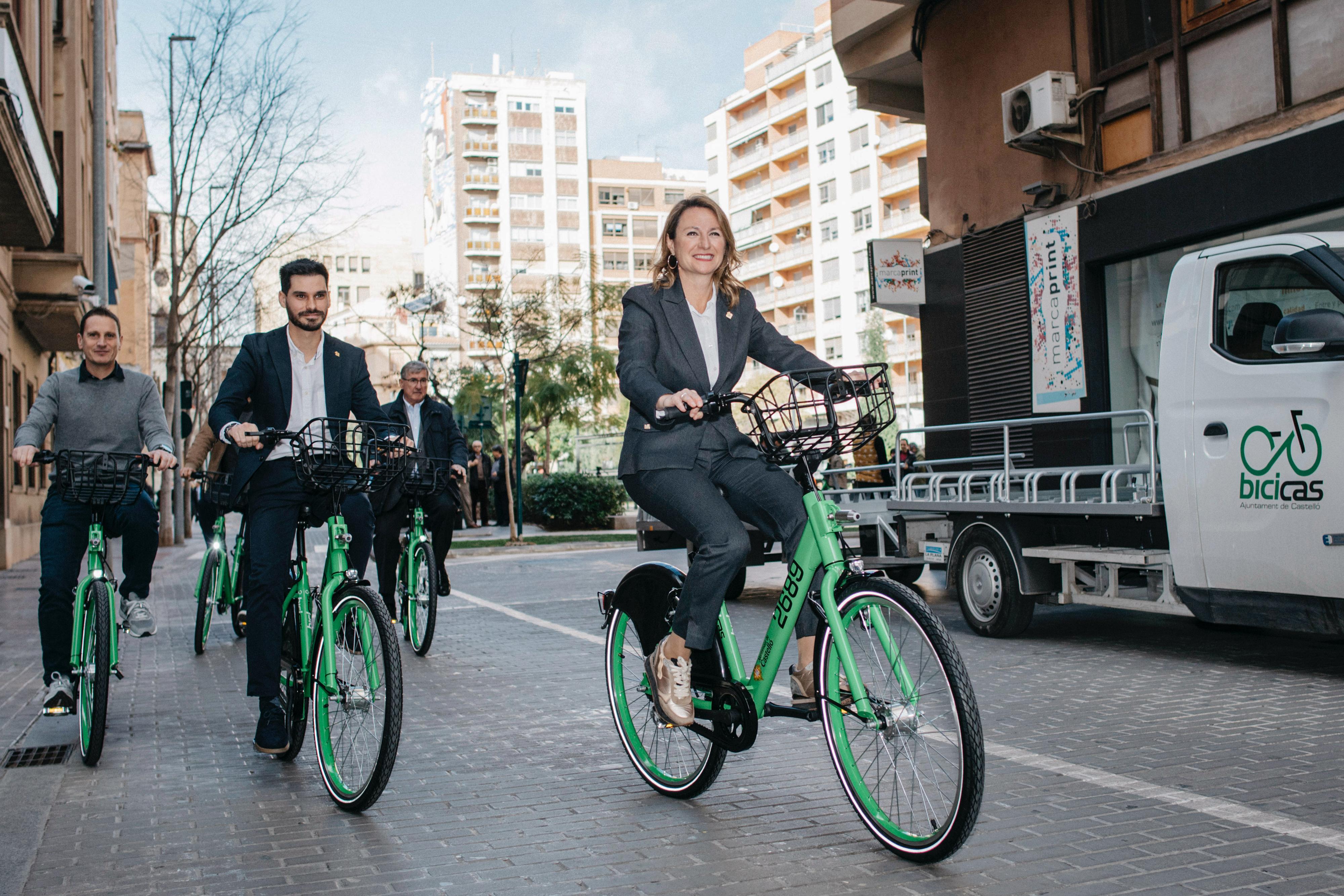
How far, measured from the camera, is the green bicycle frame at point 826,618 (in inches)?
147

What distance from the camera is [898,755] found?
371cm

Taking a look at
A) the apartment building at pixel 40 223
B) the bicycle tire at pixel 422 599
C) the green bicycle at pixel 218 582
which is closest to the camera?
the bicycle tire at pixel 422 599

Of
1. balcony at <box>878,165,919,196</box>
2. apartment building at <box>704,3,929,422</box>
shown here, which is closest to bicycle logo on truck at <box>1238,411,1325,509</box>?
apartment building at <box>704,3,929,422</box>

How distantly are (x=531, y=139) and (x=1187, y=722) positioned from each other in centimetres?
10920

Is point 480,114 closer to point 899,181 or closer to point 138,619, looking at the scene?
point 899,181

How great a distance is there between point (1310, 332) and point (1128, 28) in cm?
858

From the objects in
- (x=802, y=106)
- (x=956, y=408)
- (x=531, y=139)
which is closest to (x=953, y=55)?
(x=956, y=408)

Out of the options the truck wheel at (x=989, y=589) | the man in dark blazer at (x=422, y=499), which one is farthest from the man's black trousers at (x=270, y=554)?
the truck wheel at (x=989, y=589)

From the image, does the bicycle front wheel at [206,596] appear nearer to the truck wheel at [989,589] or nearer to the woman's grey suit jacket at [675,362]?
the truck wheel at [989,589]

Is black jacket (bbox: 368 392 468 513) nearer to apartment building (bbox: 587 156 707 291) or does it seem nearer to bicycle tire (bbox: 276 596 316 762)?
bicycle tire (bbox: 276 596 316 762)

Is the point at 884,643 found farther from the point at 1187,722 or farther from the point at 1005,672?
the point at 1005,672

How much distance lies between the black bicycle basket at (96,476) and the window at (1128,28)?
35.3 feet


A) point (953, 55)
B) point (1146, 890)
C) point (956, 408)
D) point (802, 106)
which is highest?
point (802, 106)

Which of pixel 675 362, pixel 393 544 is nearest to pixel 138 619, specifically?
pixel 675 362
